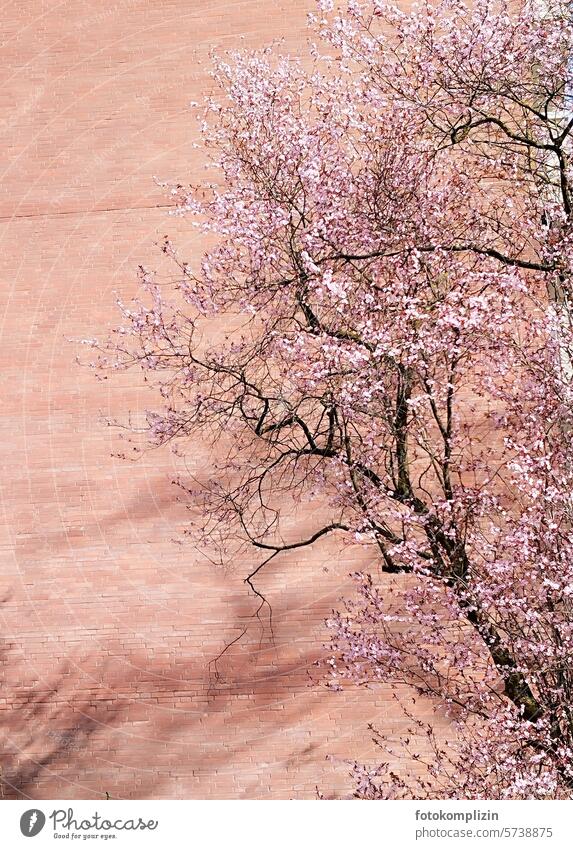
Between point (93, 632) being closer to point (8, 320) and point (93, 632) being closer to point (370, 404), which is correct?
point (8, 320)

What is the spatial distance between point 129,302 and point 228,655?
417 cm

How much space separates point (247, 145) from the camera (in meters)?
8.88
